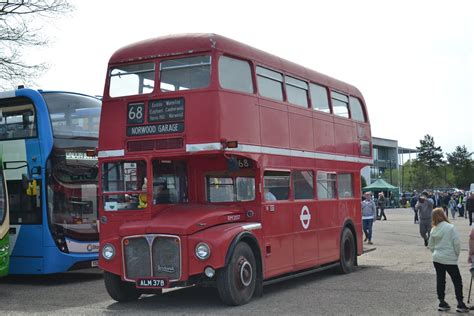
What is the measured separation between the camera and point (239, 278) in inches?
416

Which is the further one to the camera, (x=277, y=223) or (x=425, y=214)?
(x=425, y=214)

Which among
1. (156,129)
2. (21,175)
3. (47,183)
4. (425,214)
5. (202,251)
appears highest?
(156,129)

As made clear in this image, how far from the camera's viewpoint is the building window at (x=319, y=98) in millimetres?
14230

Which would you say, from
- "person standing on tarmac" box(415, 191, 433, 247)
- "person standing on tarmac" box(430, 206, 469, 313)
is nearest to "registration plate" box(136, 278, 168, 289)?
"person standing on tarmac" box(430, 206, 469, 313)

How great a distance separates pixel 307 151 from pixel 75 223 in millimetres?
5322

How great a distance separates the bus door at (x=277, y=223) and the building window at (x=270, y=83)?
1.42 metres

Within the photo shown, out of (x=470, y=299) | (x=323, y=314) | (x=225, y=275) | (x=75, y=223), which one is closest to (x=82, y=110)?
(x=75, y=223)

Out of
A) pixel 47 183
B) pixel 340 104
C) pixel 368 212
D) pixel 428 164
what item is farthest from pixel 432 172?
pixel 47 183

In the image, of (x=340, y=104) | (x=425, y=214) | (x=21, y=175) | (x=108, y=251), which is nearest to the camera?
(x=108, y=251)

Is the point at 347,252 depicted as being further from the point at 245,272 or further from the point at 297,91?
the point at 245,272

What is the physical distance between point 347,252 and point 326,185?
6.22 ft

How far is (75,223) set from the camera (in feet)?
48.3

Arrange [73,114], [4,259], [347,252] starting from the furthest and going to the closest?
[347,252], [73,114], [4,259]

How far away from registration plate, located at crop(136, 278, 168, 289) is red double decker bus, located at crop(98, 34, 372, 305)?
0.05 ft
